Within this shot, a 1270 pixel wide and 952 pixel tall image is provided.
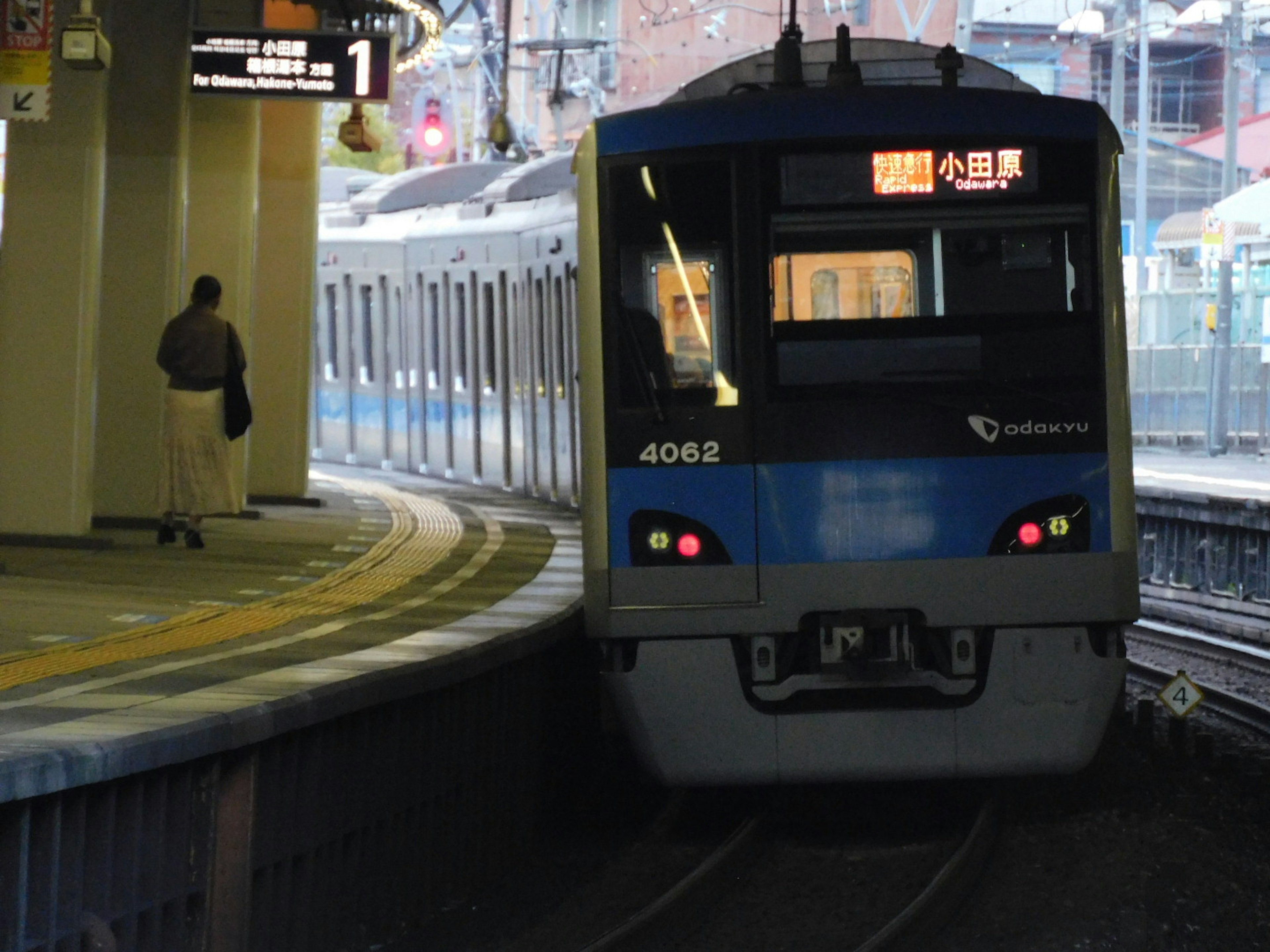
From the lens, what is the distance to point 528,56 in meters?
64.2

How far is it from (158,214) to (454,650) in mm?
7208

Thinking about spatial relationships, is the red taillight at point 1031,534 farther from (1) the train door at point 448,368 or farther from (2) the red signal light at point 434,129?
(2) the red signal light at point 434,129

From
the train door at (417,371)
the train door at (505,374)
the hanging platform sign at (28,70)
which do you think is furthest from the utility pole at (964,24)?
the hanging platform sign at (28,70)

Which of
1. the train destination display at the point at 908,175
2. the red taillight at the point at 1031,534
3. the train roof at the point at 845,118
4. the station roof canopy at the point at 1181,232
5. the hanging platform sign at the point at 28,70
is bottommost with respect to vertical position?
the red taillight at the point at 1031,534

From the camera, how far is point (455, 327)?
1964 centimetres

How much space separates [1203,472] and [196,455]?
55.8ft

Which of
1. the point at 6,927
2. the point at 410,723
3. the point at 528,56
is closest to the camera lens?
the point at 6,927

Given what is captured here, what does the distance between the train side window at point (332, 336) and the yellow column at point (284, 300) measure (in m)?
6.08

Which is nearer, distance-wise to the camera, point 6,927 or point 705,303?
point 6,927

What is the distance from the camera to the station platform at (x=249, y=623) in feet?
17.1

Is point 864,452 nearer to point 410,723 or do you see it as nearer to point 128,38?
point 410,723

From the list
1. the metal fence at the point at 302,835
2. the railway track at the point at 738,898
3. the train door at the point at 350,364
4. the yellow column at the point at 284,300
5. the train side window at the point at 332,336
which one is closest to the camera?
the metal fence at the point at 302,835

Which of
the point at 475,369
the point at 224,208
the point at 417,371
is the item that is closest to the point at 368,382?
the point at 417,371

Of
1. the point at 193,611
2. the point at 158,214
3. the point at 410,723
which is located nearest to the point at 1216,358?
the point at 158,214
